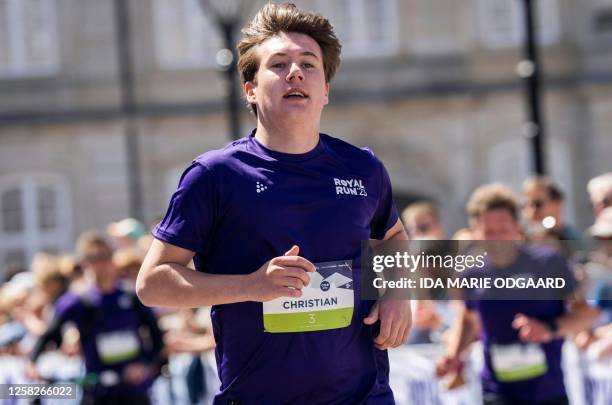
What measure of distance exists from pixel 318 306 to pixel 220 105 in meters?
17.9

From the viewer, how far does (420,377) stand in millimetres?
8094

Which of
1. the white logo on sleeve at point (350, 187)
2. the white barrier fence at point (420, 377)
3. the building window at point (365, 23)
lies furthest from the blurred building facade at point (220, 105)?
the white logo on sleeve at point (350, 187)

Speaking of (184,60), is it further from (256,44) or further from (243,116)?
(256,44)

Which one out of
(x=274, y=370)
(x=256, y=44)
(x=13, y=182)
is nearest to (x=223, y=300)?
(x=274, y=370)

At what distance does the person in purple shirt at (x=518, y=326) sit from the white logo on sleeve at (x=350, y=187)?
2.50 meters

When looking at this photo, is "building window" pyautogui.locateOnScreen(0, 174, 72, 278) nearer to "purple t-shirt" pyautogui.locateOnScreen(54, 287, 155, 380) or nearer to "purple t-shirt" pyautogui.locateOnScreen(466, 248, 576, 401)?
"purple t-shirt" pyautogui.locateOnScreen(54, 287, 155, 380)

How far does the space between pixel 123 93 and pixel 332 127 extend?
351 cm

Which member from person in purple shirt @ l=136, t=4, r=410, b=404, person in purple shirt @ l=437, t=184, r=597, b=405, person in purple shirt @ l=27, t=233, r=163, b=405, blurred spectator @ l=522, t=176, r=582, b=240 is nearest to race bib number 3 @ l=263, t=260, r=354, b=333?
person in purple shirt @ l=136, t=4, r=410, b=404

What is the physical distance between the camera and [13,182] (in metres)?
21.6

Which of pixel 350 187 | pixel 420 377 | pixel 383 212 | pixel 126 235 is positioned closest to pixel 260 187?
pixel 350 187

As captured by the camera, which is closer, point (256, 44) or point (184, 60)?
point (256, 44)

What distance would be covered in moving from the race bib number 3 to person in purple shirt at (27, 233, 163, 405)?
5.11 meters

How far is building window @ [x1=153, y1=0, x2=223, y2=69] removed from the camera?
21.6m

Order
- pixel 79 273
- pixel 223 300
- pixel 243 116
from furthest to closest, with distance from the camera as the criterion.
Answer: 1. pixel 243 116
2. pixel 79 273
3. pixel 223 300
